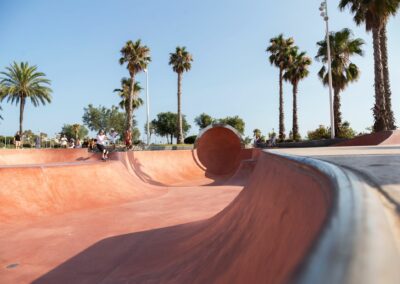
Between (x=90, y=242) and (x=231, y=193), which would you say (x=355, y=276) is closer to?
(x=90, y=242)

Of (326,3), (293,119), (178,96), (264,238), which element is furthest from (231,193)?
(178,96)

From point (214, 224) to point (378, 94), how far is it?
16.6m

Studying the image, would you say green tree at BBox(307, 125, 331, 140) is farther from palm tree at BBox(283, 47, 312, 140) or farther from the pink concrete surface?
the pink concrete surface

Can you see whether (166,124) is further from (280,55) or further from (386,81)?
(386,81)

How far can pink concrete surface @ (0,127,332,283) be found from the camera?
5.63 feet

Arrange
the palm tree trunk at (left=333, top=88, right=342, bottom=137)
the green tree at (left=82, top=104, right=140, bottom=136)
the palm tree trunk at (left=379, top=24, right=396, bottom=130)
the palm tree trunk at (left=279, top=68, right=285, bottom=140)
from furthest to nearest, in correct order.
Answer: the green tree at (left=82, top=104, right=140, bottom=136)
the palm tree trunk at (left=279, top=68, right=285, bottom=140)
the palm tree trunk at (left=333, top=88, right=342, bottom=137)
the palm tree trunk at (left=379, top=24, right=396, bottom=130)

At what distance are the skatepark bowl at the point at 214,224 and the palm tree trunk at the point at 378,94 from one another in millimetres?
3546

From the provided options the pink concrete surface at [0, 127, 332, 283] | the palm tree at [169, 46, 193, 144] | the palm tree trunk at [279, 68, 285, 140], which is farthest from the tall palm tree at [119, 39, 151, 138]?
the pink concrete surface at [0, 127, 332, 283]

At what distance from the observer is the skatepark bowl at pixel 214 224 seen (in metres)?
0.70

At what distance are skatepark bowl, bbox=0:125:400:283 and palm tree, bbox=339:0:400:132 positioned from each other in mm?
3829

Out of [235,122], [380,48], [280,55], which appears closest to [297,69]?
[280,55]

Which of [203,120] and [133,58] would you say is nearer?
[133,58]

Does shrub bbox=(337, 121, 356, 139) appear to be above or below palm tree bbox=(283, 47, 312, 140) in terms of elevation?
below

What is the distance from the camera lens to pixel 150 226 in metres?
6.54
